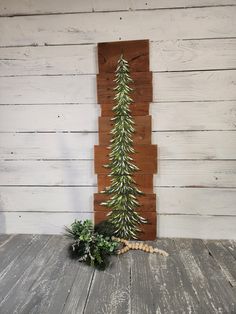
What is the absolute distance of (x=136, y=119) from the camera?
4.26 feet

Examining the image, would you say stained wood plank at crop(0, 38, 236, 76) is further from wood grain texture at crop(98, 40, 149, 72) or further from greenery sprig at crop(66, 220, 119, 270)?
greenery sprig at crop(66, 220, 119, 270)

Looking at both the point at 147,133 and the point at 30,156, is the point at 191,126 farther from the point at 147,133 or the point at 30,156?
the point at 30,156

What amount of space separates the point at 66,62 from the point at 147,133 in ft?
1.59

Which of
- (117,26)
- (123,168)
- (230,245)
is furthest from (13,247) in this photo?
(117,26)

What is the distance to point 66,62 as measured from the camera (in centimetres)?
132

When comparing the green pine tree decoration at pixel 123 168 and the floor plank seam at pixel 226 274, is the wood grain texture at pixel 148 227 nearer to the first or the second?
the green pine tree decoration at pixel 123 168

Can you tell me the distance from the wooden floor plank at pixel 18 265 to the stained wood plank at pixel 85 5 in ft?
3.39

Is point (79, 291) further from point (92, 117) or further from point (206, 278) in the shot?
point (92, 117)

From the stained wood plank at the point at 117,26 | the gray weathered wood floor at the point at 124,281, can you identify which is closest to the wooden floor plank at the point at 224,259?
the gray weathered wood floor at the point at 124,281

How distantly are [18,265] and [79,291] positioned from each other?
0.31 metres

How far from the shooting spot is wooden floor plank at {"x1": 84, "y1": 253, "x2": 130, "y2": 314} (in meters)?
0.84

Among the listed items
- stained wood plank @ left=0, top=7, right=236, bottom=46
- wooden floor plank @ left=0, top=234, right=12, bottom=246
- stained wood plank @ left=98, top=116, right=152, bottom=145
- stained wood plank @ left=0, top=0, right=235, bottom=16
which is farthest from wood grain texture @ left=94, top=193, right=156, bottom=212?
stained wood plank @ left=0, top=0, right=235, bottom=16

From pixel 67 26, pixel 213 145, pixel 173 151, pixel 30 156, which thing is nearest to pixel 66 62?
pixel 67 26

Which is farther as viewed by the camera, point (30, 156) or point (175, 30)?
point (30, 156)
